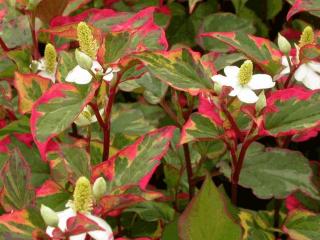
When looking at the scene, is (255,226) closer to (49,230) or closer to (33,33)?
(49,230)

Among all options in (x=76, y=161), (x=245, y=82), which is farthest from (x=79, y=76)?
(x=245, y=82)

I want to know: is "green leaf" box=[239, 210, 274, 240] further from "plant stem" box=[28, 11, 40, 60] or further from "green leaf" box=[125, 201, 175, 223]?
"plant stem" box=[28, 11, 40, 60]

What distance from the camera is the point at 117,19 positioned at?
122 centimetres

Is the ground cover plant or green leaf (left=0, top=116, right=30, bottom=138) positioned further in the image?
green leaf (left=0, top=116, right=30, bottom=138)

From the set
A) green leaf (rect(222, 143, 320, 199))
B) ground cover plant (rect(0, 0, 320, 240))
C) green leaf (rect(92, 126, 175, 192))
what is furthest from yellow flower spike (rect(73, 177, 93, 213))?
green leaf (rect(222, 143, 320, 199))

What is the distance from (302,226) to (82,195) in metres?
0.42

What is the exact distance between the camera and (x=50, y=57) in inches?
43.4

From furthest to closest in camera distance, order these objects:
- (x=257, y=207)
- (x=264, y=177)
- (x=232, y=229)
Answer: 1. (x=257, y=207)
2. (x=264, y=177)
3. (x=232, y=229)

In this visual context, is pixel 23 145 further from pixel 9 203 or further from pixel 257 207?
pixel 257 207

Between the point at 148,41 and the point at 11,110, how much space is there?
307mm

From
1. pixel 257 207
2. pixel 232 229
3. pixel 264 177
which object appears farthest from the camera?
pixel 257 207

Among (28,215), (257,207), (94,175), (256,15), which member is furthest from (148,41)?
(256,15)

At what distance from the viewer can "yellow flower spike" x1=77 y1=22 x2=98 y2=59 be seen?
2.94 feet

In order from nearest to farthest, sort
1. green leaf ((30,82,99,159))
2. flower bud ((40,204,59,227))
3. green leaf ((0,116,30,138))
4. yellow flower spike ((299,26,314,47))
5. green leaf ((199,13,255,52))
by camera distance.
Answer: flower bud ((40,204,59,227)), green leaf ((30,82,99,159)), yellow flower spike ((299,26,314,47)), green leaf ((0,116,30,138)), green leaf ((199,13,255,52))
